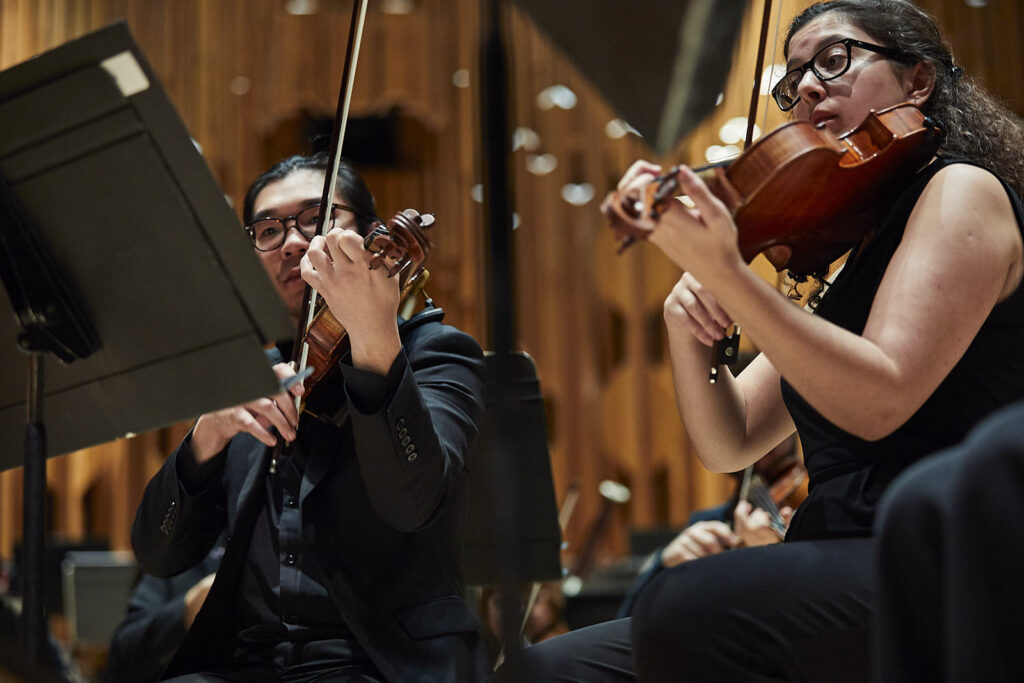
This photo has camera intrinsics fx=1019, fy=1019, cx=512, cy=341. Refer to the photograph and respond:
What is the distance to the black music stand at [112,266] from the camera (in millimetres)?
1093

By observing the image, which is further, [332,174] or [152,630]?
[152,630]

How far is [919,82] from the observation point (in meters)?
1.33

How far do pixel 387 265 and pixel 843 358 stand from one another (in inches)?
22.8

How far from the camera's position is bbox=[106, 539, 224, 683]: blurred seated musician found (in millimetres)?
2160

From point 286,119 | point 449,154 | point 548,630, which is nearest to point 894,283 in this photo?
point 548,630

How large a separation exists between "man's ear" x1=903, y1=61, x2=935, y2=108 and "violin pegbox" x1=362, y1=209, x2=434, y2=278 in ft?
2.14

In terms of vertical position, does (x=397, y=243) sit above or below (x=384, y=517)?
above

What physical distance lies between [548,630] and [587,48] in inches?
87.3

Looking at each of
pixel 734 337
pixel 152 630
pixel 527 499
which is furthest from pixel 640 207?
pixel 152 630

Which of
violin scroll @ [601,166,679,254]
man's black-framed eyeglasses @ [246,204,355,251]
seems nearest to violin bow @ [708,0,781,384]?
violin scroll @ [601,166,679,254]

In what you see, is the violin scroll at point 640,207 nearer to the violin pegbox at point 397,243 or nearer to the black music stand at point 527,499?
the violin pegbox at point 397,243

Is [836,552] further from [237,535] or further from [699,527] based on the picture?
[699,527]

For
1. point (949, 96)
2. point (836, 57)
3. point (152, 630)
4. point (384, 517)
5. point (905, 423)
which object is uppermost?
point (836, 57)

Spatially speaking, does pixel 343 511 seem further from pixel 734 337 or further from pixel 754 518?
pixel 754 518
